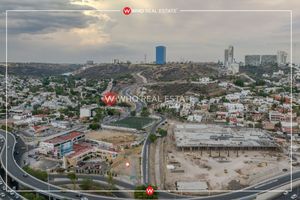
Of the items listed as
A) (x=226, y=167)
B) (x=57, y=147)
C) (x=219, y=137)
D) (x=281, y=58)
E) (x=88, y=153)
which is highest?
(x=281, y=58)

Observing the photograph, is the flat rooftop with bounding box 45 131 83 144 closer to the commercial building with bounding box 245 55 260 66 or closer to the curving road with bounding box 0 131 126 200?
the curving road with bounding box 0 131 126 200

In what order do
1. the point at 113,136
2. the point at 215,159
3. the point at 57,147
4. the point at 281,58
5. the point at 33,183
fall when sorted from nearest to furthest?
the point at 33,183
the point at 215,159
the point at 57,147
the point at 113,136
the point at 281,58

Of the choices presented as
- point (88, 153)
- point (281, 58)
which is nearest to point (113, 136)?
point (88, 153)

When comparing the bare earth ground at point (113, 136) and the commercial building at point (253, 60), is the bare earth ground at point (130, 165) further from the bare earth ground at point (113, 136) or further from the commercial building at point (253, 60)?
the commercial building at point (253, 60)

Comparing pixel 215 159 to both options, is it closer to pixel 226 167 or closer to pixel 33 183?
pixel 226 167

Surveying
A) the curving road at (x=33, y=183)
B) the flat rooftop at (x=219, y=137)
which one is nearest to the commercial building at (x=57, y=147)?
the curving road at (x=33, y=183)

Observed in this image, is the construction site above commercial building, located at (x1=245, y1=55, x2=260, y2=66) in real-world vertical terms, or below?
below

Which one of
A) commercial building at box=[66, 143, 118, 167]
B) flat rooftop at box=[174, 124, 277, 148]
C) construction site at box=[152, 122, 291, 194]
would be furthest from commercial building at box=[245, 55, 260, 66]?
commercial building at box=[66, 143, 118, 167]

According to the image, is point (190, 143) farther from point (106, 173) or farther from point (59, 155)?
point (59, 155)
